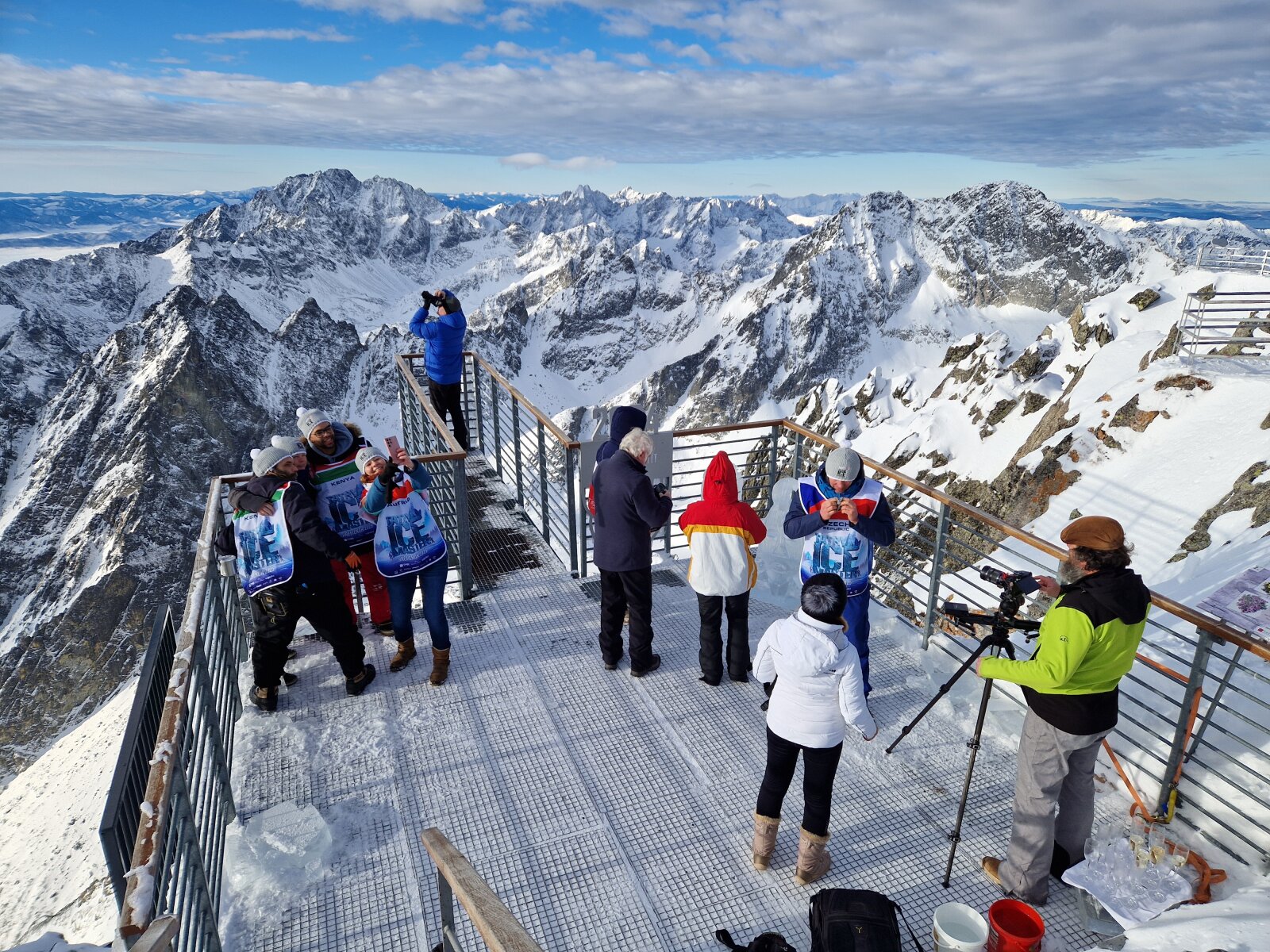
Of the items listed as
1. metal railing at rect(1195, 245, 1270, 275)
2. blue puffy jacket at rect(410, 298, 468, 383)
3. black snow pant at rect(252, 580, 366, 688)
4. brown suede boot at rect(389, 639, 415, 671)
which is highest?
→ metal railing at rect(1195, 245, 1270, 275)

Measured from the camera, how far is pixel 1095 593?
11.0ft

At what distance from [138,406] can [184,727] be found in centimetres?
16339

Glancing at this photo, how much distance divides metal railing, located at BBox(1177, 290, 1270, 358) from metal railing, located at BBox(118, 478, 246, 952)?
18621 mm

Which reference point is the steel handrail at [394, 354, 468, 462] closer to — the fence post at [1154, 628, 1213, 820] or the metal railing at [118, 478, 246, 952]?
the metal railing at [118, 478, 246, 952]

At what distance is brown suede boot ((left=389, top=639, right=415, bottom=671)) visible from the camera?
236 inches

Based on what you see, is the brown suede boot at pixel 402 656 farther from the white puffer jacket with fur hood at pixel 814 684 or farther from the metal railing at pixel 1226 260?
the metal railing at pixel 1226 260

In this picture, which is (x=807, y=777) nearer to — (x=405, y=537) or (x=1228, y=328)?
(x=405, y=537)

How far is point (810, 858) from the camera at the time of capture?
3.96m

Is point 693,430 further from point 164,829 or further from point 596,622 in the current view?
point 164,829

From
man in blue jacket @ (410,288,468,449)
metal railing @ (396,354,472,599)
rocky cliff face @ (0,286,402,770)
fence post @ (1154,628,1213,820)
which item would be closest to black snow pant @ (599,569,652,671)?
metal railing @ (396,354,472,599)

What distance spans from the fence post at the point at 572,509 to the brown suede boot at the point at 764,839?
390cm

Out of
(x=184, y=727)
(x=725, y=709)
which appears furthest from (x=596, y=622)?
(x=184, y=727)

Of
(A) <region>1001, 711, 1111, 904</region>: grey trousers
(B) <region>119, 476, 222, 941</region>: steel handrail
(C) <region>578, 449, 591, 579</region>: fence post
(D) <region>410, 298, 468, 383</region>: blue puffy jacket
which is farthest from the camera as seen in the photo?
(D) <region>410, 298, 468, 383</region>: blue puffy jacket

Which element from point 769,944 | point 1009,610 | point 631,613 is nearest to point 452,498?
point 631,613
